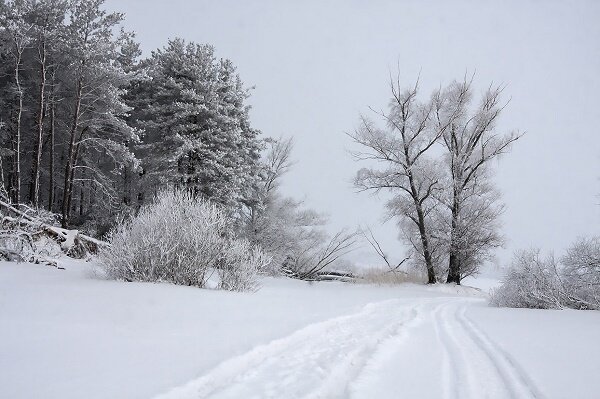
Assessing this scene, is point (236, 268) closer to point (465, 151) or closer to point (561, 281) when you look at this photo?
point (561, 281)

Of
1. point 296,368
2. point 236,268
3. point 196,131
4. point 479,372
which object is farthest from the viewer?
point 196,131

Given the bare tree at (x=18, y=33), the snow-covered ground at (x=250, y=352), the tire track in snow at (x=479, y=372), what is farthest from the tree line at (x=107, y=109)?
the tire track in snow at (x=479, y=372)

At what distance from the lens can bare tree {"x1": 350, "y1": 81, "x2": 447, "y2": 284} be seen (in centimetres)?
1897

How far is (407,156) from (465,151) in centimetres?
366

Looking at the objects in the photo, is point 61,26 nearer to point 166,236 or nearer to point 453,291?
point 166,236

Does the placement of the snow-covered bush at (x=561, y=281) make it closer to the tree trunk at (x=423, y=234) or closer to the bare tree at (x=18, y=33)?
the tree trunk at (x=423, y=234)

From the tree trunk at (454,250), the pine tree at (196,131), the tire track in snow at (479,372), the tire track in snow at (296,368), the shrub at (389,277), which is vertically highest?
the pine tree at (196,131)

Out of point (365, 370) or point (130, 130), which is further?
point (130, 130)

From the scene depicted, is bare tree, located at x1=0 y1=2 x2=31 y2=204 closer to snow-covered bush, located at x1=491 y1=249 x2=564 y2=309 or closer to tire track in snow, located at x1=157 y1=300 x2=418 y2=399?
tire track in snow, located at x1=157 y1=300 x2=418 y2=399

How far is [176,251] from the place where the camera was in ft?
25.8

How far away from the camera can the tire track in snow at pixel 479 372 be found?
292 cm

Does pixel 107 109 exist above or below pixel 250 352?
above

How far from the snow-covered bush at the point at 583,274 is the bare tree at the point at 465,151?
8.83m

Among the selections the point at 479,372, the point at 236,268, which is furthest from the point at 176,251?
the point at 479,372
